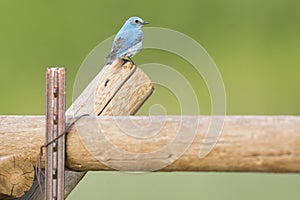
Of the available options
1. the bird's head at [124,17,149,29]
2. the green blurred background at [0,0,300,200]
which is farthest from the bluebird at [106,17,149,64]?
the green blurred background at [0,0,300,200]

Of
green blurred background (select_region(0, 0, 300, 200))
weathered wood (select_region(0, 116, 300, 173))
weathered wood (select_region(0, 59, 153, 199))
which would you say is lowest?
weathered wood (select_region(0, 116, 300, 173))

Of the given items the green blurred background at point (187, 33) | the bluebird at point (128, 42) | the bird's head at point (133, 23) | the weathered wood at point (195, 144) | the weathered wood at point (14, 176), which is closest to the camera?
the weathered wood at point (195, 144)

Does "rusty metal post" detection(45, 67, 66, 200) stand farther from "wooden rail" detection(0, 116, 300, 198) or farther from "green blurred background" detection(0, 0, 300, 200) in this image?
"green blurred background" detection(0, 0, 300, 200)

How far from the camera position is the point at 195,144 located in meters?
1.26

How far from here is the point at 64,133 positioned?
1.37 metres

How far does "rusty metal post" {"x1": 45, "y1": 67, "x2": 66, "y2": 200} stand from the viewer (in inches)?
53.7

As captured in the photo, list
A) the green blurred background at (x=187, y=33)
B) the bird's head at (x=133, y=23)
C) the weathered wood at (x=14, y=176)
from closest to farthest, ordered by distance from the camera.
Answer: the weathered wood at (x=14, y=176) < the bird's head at (x=133, y=23) < the green blurred background at (x=187, y=33)

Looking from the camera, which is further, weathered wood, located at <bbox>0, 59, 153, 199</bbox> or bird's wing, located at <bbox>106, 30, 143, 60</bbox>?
bird's wing, located at <bbox>106, 30, 143, 60</bbox>

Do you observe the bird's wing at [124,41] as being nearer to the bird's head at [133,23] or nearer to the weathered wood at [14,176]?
the bird's head at [133,23]

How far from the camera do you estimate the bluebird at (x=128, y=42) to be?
5.44ft

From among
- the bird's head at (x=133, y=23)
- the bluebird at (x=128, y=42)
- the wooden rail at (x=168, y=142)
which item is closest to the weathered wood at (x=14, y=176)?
the wooden rail at (x=168, y=142)

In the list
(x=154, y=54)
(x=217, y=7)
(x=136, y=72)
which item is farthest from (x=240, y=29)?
(x=136, y=72)

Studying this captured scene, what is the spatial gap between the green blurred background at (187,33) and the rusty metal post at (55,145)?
349 centimetres

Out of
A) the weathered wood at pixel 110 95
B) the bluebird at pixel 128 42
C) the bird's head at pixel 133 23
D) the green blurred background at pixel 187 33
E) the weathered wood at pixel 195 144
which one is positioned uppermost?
the green blurred background at pixel 187 33
